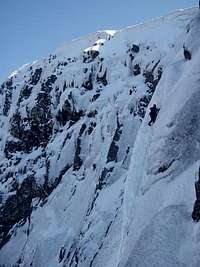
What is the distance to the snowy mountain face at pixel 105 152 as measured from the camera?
19156mm

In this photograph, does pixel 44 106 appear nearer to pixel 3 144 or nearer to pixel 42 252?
pixel 3 144

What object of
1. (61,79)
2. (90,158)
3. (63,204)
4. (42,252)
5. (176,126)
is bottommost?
(42,252)

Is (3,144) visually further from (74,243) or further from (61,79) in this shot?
(74,243)

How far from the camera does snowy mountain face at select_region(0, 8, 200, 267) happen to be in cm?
1916

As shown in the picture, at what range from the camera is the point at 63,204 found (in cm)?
4966

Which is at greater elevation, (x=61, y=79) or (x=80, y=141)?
(x=61, y=79)

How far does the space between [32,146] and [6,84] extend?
2118 cm

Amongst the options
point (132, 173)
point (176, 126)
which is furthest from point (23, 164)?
point (176, 126)

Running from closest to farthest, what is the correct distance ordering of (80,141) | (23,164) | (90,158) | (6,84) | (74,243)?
(74,243), (90,158), (80,141), (23,164), (6,84)

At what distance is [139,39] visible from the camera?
57344 mm

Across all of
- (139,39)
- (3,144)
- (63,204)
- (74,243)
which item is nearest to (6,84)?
(3,144)

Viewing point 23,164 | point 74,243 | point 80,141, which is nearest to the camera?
point 74,243

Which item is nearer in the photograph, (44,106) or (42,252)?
(42,252)

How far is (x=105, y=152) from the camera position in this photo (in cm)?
4678
